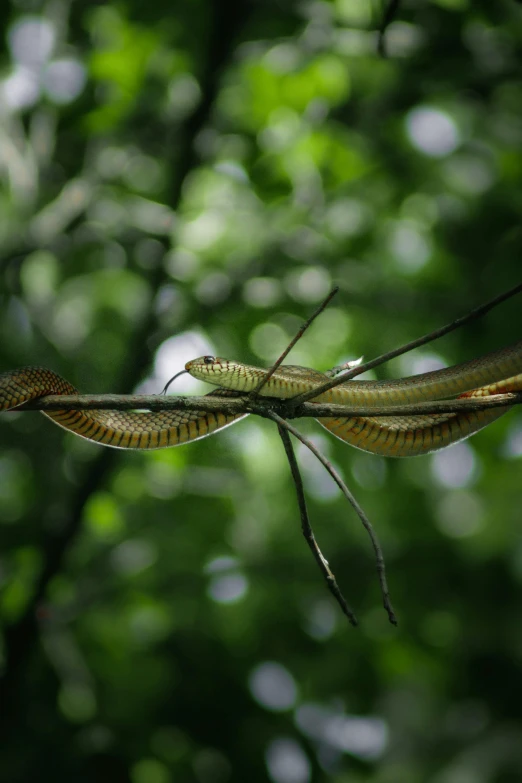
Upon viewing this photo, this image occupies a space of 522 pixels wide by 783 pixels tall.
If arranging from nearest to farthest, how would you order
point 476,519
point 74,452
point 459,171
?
point 74,452 → point 459,171 → point 476,519

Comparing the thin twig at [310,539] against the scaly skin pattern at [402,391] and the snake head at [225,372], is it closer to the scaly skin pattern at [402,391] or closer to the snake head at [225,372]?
the scaly skin pattern at [402,391]

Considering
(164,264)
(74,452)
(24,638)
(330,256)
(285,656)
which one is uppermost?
(164,264)

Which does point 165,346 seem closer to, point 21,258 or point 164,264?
point 164,264

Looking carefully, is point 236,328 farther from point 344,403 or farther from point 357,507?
point 357,507

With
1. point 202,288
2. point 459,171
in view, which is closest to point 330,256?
point 202,288

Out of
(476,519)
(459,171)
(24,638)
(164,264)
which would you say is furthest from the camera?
(476,519)

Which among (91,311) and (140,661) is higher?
(91,311)

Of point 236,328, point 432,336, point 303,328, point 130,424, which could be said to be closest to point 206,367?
point 130,424

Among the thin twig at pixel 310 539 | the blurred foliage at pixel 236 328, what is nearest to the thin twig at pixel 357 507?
the thin twig at pixel 310 539
